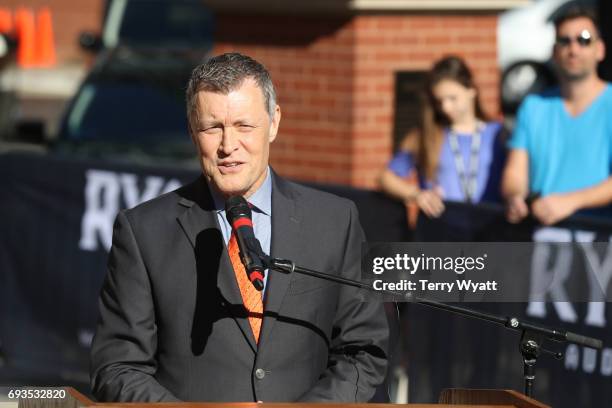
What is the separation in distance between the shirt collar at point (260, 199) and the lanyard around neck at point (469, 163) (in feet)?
12.7

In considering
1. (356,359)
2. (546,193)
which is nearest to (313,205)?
(356,359)

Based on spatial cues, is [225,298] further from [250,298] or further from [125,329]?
[125,329]

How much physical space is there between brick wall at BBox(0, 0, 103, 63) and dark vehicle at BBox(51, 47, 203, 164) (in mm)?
18515

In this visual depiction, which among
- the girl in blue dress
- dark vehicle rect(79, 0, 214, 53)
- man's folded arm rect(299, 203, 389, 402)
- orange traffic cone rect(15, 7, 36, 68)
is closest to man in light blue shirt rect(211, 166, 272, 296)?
man's folded arm rect(299, 203, 389, 402)

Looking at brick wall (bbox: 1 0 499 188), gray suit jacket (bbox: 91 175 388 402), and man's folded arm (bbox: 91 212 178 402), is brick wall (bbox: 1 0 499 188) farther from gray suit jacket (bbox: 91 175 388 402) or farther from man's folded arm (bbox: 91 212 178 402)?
man's folded arm (bbox: 91 212 178 402)

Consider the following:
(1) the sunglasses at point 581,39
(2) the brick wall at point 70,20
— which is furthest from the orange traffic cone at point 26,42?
(1) the sunglasses at point 581,39

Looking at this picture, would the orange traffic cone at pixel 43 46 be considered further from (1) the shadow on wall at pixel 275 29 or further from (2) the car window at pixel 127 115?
(1) the shadow on wall at pixel 275 29

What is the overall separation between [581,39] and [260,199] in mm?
3587

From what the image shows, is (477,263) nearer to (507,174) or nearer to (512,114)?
(507,174)

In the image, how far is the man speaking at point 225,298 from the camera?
404 centimetres

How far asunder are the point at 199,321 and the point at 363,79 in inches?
231

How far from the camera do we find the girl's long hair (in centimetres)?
799

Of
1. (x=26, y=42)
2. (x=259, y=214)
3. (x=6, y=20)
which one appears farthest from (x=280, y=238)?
(x=6, y=20)

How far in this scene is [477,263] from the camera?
12.8 ft
